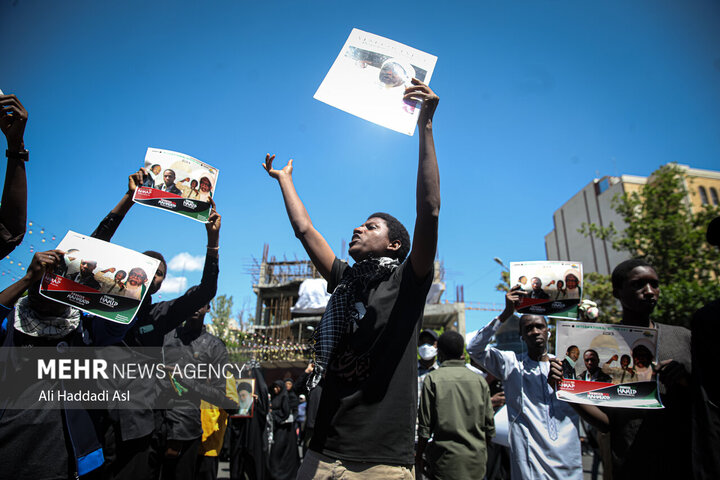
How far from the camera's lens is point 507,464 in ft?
15.8

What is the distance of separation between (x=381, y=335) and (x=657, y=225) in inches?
761

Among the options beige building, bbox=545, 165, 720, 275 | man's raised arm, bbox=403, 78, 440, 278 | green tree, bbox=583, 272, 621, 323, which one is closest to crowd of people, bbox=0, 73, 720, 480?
man's raised arm, bbox=403, 78, 440, 278

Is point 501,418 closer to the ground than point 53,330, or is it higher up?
closer to the ground

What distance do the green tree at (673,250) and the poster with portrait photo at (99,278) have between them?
16.7 m

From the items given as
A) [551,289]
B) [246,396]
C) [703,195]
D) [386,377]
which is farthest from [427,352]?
[703,195]

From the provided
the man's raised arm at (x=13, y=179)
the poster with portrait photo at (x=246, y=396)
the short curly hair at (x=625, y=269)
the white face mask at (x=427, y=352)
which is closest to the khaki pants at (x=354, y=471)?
→ the short curly hair at (x=625, y=269)

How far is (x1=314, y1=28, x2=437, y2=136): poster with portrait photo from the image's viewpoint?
2.04m

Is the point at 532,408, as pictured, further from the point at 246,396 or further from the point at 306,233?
the point at 246,396

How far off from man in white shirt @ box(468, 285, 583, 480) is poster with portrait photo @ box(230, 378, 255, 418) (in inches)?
152

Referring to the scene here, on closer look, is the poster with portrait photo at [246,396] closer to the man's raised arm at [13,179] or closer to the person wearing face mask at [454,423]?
the person wearing face mask at [454,423]

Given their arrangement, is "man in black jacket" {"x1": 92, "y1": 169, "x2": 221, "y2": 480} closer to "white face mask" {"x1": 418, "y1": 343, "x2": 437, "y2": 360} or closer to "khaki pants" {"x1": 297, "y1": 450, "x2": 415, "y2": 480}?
"khaki pants" {"x1": 297, "y1": 450, "x2": 415, "y2": 480}

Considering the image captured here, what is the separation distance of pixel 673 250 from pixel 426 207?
1901cm

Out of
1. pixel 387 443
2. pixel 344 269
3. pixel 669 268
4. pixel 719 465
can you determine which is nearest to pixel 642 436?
pixel 719 465

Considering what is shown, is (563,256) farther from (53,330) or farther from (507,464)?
(53,330)
